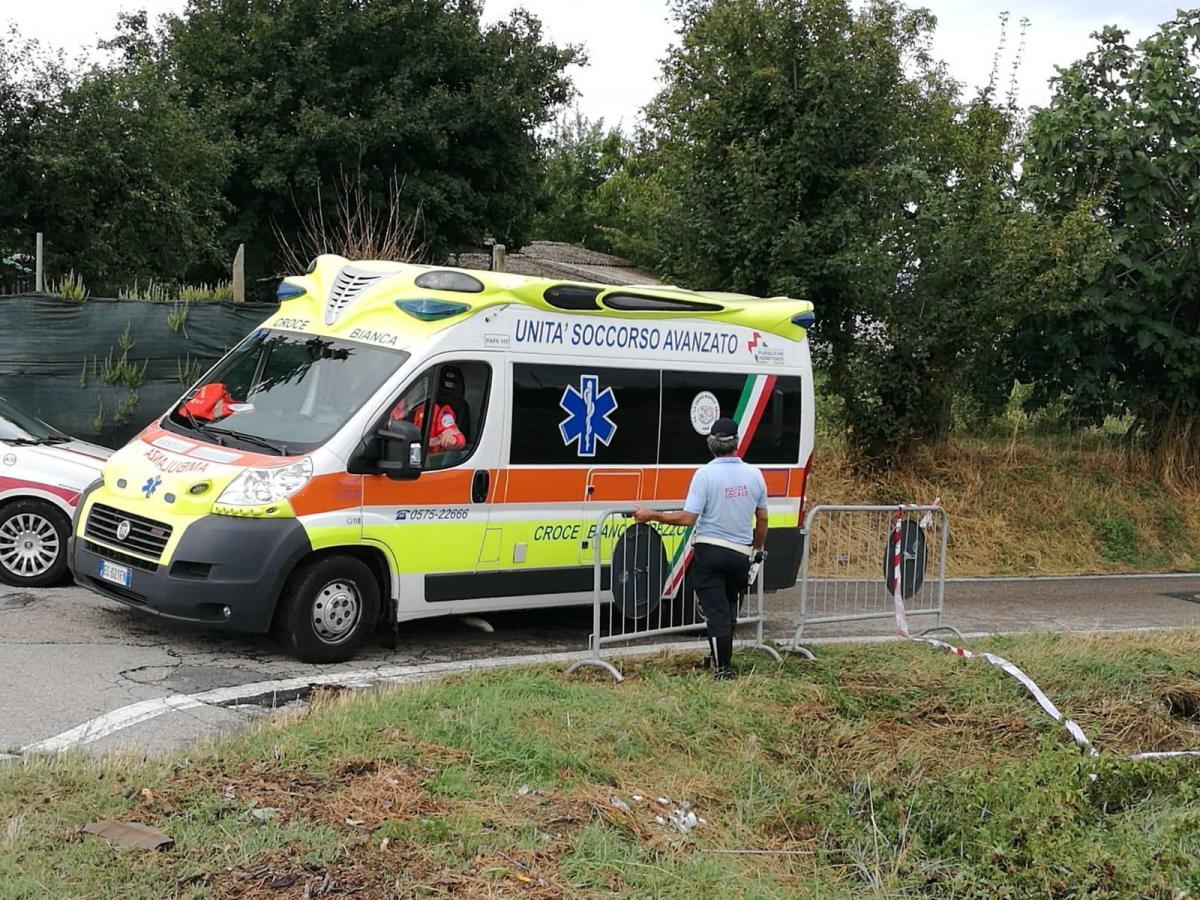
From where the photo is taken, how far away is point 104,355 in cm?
1262

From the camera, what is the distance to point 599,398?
9305 millimetres

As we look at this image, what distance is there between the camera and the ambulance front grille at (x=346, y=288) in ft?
29.2

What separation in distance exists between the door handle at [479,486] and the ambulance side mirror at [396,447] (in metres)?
0.58

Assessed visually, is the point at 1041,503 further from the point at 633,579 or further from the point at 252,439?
the point at 252,439

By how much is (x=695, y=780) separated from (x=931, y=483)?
406 inches

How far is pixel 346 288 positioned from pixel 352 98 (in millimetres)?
21132

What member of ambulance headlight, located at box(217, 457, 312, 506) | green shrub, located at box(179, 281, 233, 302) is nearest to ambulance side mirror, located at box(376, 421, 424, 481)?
ambulance headlight, located at box(217, 457, 312, 506)

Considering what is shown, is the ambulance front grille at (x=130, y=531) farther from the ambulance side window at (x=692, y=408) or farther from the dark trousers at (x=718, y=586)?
the ambulance side window at (x=692, y=408)

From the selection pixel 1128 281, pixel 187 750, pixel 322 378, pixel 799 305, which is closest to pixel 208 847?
pixel 187 750

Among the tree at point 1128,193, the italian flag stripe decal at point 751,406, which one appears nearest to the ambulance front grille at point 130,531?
the italian flag stripe decal at point 751,406

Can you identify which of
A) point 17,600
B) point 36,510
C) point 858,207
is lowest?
point 17,600

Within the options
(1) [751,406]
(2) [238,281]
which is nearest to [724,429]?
(1) [751,406]

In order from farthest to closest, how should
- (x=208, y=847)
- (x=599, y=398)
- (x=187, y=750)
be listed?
(x=599, y=398)
(x=187, y=750)
(x=208, y=847)

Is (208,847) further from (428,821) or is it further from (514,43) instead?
(514,43)
